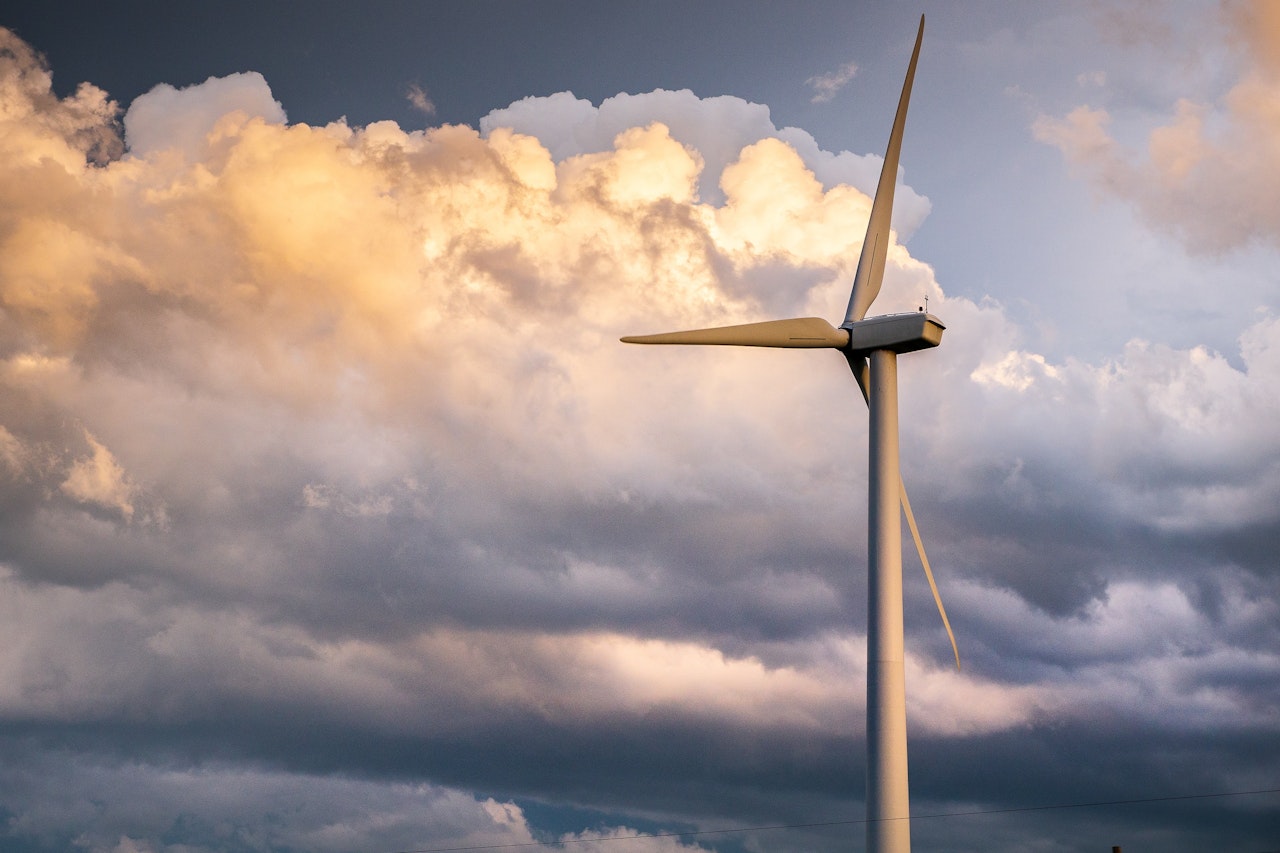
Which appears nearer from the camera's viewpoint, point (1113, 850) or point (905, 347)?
point (905, 347)

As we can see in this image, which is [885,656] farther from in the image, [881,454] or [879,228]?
[879,228]

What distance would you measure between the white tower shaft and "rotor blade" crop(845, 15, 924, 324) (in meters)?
8.33

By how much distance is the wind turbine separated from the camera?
48.9 metres

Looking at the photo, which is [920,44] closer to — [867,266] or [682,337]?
[867,266]

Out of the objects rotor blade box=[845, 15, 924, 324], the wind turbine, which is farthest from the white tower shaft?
rotor blade box=[845, 15, 924, 324]

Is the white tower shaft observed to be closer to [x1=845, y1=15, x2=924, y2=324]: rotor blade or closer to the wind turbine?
the wind turbine

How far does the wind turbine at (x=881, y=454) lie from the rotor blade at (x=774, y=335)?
0.05 m

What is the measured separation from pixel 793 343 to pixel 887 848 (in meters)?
22.9

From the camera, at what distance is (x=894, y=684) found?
4966cm

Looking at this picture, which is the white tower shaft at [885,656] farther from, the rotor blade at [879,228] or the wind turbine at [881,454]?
the rotor blade at [879,228]

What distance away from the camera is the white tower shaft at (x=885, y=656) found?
48.5 m

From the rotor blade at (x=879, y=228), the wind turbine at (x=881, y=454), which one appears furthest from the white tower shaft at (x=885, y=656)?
the rotor blade at (x=879, y=228)

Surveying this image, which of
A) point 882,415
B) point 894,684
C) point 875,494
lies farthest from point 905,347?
point 894,684

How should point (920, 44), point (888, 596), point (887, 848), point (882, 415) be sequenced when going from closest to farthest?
point (887, 848), point (888, 596), point (882, 415), point (920, 44)
